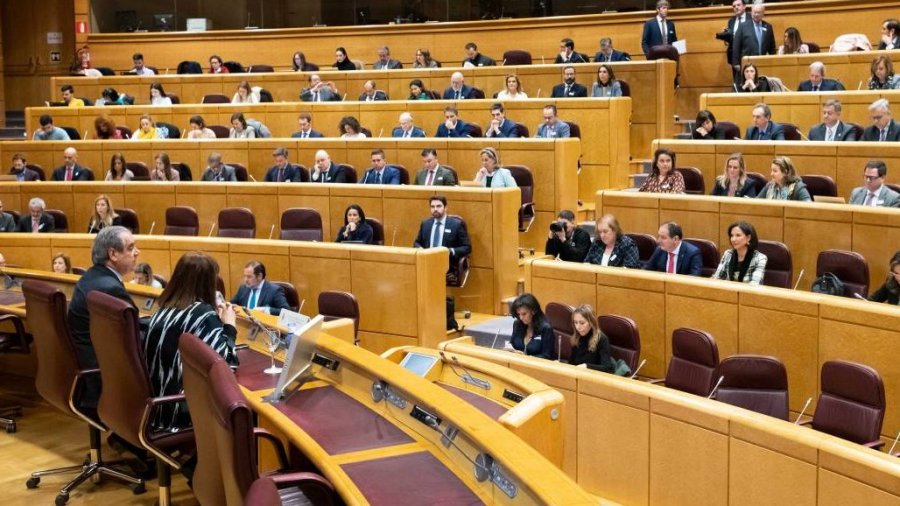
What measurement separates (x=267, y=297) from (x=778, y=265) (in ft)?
9.65

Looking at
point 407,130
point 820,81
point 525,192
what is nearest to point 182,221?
point 407,130

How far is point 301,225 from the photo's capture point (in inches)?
308

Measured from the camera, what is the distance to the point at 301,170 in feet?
29.0

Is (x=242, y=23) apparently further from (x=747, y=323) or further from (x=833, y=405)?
(x=833, y=405)

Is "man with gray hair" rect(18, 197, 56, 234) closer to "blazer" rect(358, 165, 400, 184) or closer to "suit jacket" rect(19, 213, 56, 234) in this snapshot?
"suit jacket" rect(19, 213, 56, 234)

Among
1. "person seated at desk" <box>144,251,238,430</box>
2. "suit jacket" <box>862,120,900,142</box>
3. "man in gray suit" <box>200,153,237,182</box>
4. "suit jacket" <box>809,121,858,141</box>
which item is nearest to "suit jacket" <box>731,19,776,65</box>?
"suit jacket" <box>809,121,858,141</box>

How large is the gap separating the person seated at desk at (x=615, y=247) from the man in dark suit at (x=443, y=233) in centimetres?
119

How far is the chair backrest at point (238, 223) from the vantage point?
803 centimetres

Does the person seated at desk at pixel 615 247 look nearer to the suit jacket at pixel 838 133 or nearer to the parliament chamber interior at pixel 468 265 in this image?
the parliament chamber interior at pixel 468 265

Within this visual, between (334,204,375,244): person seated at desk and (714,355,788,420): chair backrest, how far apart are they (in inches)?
131

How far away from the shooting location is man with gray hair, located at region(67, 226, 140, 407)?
4238 mm

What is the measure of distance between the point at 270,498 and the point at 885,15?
9728 mm

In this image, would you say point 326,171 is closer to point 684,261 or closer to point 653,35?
point 684,261

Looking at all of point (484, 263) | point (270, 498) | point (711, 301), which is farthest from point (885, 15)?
point (270, 498)
